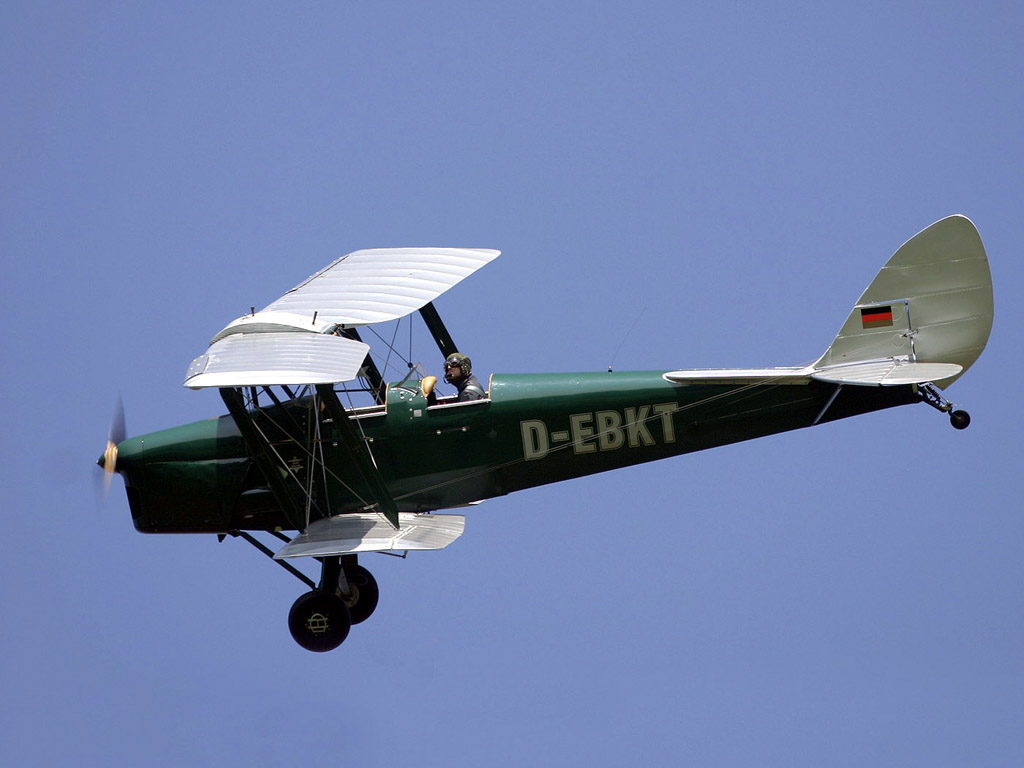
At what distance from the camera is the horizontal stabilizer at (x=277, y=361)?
49.2ft

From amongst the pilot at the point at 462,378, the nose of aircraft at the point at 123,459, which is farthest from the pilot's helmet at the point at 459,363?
the nose of aircraft at the point at 123,459

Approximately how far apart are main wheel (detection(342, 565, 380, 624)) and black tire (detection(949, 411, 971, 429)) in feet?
17.2

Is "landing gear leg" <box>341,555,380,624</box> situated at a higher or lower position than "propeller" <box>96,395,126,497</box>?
lower

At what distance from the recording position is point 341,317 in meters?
16.4

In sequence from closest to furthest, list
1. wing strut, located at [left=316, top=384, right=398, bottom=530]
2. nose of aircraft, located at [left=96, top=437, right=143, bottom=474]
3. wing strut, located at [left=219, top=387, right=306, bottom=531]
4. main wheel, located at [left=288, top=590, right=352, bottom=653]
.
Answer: wing strut, located at [left=316, top=384, right=398, bottom=530] → wing strut, located at [left=219, top=387, right=306, bottom=531] → main wheel, located at [left=288, top=590, right=352, bottom=653] → nose of aircraft, located at [left=96, top=437, right=143, bottom=474]

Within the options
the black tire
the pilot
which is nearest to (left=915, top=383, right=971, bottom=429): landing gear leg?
the black tire

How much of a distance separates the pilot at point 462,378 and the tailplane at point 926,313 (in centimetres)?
290

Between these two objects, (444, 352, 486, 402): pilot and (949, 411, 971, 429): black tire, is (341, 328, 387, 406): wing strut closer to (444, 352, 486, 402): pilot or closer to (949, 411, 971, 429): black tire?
(444, 352, 486, 402): pilot

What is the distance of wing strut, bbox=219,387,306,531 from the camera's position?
16.2 metres

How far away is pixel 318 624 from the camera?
53.4ft

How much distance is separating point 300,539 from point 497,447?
183 cm

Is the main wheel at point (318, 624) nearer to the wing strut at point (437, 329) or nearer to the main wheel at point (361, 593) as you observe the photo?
the main wheel at point (361, 593)

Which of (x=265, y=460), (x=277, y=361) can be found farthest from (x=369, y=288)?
(x=277, y=361)

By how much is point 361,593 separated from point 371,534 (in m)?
1.26
